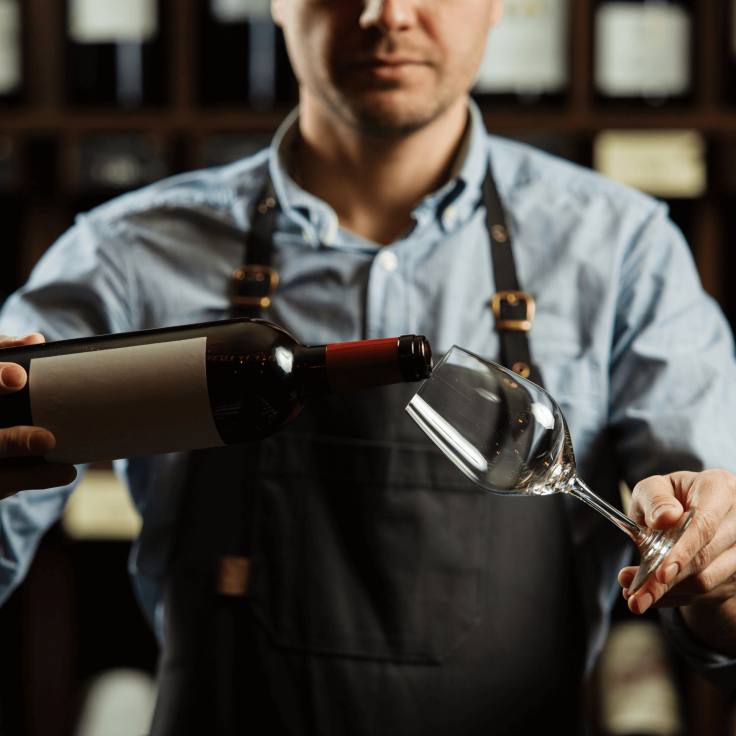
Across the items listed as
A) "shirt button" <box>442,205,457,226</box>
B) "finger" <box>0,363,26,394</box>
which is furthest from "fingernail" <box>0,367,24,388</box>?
"shirt button" <box>442,205,457,226</box>

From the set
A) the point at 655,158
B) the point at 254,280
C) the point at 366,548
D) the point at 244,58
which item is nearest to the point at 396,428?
the point at 366,548

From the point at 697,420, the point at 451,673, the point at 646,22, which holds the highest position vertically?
the point at 646,22

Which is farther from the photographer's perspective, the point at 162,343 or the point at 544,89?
the point at 544,89

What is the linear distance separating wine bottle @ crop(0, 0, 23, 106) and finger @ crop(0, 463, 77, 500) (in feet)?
4.56

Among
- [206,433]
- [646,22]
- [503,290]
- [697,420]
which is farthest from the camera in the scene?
[646,22]

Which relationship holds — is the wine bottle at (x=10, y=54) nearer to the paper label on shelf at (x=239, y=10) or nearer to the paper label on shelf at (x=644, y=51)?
the paper label on shelf at (x=239, y=10)

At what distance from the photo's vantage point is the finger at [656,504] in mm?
580

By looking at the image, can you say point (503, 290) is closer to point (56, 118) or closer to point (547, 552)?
point (547, 552)

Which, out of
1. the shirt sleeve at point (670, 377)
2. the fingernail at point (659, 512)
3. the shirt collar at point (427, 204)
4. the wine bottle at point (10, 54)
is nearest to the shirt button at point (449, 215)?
the shirt collar at point (427, 204)

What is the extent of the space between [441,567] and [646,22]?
4.29ft

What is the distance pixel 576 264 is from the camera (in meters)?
0.98

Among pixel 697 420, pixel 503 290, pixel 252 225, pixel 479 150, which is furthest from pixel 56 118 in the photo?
pixel 697 420

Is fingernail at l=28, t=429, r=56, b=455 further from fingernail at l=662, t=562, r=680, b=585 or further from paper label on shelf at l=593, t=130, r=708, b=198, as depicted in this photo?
paper label on shelf at l=593, t=130, r=708, b=198

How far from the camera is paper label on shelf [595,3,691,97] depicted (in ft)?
5.47
